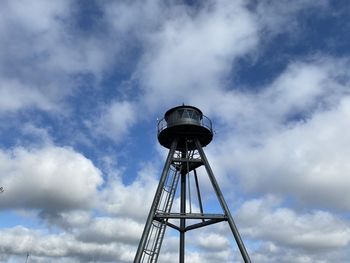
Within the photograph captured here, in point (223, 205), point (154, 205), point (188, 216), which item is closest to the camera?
point (188, 216)

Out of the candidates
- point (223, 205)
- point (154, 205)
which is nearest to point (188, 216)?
point (154, 205)

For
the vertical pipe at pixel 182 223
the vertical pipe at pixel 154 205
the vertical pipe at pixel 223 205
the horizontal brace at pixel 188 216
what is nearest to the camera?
the vertical pipe at pixel 154 205

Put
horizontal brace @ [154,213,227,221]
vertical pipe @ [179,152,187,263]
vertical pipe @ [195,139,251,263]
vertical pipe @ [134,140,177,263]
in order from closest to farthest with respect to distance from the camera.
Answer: vertical pipe @ [134,140,177,263] → vertical pipe @ [195,139,251,263] → horizontal brace @ [154,213,227,221] → vertical pipe @ [179,152,187,263]

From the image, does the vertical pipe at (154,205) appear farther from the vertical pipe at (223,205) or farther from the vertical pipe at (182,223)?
the vertical pipe at (182,223)

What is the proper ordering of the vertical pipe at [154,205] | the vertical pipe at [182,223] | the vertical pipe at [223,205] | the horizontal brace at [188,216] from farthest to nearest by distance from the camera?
the vertical pipe at [182,223] < the horizontal brace at [188,216] < the vertical pipe at [223,205] < the vertical pipe at [154,205]

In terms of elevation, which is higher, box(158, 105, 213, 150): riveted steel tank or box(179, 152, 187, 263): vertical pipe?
box(158, 105, 213, 150): riveted steel tank

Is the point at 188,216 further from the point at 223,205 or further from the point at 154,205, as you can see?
the point at 223,205

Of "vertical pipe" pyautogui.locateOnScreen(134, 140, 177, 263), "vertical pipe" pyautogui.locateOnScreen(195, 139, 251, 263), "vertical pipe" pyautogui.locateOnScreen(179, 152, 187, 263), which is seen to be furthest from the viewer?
"vertical pipe" pyautogui.locateOnScreen(179, 152, 187, 263)

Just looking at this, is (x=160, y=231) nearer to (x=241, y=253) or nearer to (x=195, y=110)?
(x=241, y=253)

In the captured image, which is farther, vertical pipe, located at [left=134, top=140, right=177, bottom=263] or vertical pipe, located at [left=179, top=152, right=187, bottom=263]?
vertical pipe, located at [left=179, top=152, right=187, bottom=263]

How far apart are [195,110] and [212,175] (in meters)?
7.11

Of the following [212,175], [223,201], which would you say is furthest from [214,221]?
[212,175]

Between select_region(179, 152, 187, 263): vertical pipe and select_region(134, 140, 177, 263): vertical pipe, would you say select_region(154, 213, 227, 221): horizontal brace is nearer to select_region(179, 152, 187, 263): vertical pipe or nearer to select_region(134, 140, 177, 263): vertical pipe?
select_region(134, 140, 177, 263): vertical pipe

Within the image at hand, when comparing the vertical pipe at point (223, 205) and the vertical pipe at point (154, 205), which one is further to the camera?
the vertical pipe at point (223, 205)
